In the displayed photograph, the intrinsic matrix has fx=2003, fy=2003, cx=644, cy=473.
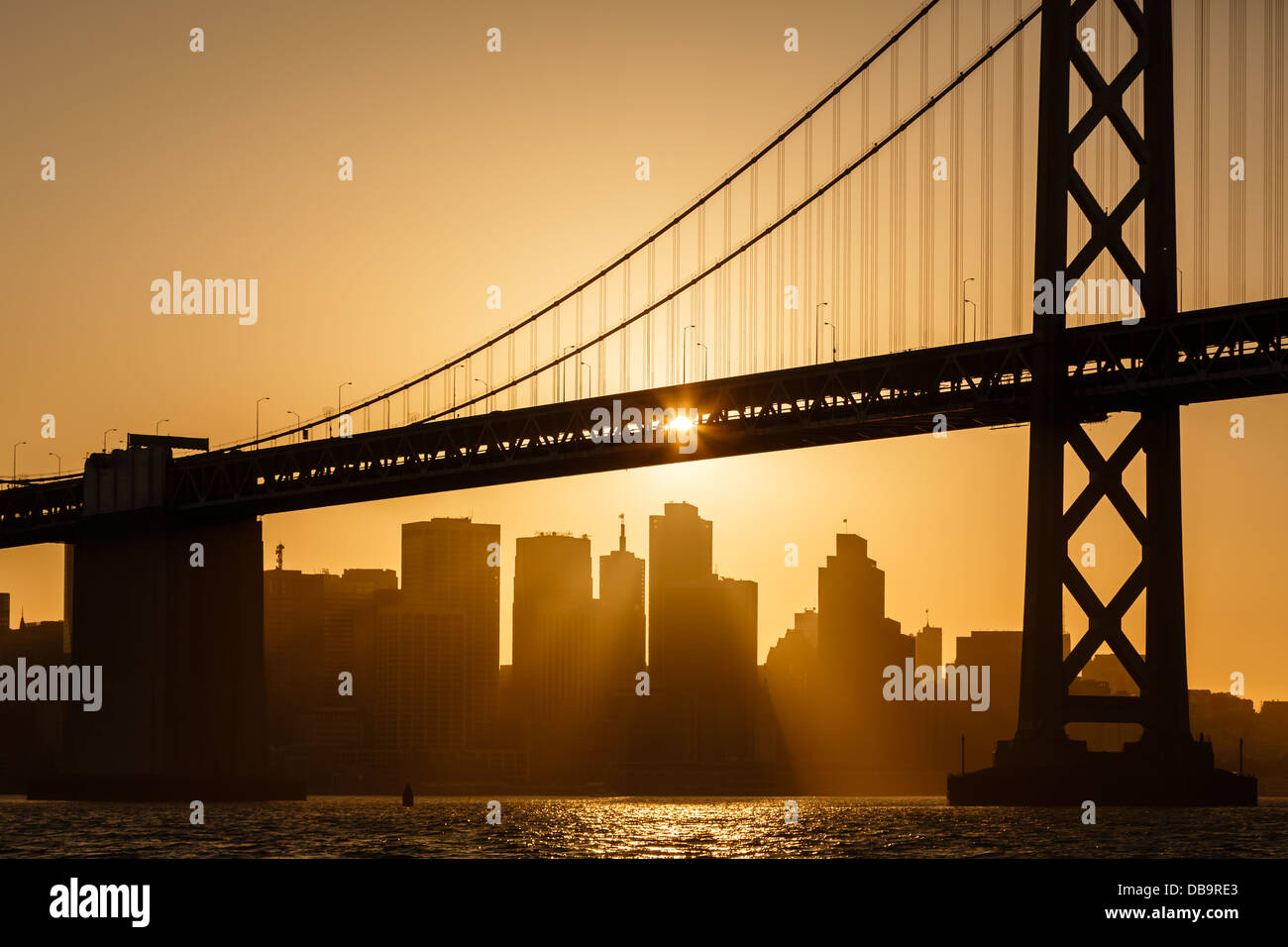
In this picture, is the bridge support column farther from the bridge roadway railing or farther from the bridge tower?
the bridge tower

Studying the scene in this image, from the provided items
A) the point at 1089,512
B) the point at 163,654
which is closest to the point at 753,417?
the point at 1089,512

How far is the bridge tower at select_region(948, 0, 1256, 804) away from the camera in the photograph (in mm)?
59438

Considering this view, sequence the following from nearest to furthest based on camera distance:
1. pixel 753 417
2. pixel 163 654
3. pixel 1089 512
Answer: pixel 1089 512 → pixel 753 417 → pixel 163 654

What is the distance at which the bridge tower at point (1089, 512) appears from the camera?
2340 inches

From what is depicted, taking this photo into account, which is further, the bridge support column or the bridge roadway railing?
the bridge support column

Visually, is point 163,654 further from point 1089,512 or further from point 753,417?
point 1089,512

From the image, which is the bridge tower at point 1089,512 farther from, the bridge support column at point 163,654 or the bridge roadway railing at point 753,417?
the bridge support column at point 163,654

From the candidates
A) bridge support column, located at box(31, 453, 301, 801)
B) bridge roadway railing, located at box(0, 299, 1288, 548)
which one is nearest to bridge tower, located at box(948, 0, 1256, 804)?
bridge roadway railing, located at box(0, 299, 1288, 548)

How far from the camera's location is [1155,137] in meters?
63.2

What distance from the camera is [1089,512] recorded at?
6109cm

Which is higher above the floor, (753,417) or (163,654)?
(753,417)

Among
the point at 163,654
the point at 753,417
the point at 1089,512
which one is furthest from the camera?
the point at 163,654
